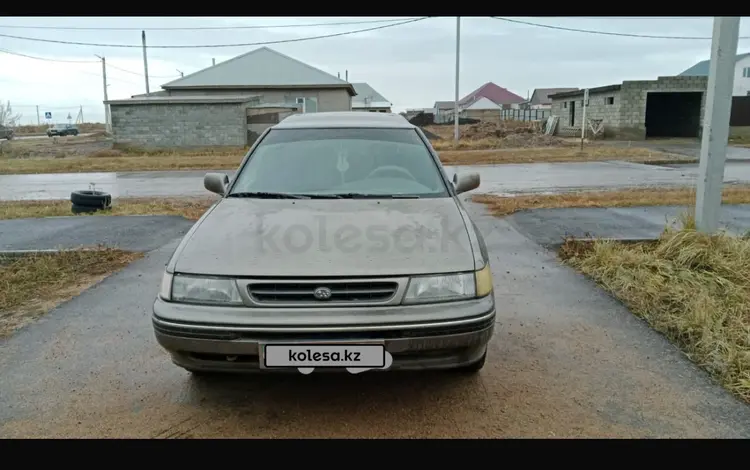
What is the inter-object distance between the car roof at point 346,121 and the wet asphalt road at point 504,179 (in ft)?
24.4

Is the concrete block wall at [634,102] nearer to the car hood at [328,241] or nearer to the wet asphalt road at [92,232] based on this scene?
the wet asphalt road at [92,232]

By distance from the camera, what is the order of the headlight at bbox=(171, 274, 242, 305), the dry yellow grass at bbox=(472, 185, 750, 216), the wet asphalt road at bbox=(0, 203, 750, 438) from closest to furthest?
the headlight at bbox=(171, 274, 242, 305) < the wet asphalt road at bbox=(0, 203, 750, 438) < the dry yellow grass at bbox=(472, 185, 750, 216)

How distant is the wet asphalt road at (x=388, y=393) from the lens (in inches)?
115

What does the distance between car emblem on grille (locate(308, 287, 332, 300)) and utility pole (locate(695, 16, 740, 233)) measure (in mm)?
5030

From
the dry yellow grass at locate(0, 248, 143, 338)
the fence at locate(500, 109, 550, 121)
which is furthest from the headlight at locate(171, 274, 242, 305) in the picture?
the fence at locate(500, 109, 550, 121)

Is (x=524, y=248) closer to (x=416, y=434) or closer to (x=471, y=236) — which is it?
(x=471, y=236)

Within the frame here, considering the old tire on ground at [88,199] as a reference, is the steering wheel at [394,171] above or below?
above

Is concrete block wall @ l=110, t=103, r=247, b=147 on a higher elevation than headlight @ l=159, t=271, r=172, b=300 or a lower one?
higher

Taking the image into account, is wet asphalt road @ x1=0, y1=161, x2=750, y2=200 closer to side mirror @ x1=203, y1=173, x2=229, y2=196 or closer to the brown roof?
side mirror @ x1=203, y1=173, x2=229, y2=196

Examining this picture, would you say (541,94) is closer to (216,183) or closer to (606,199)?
(606,199)

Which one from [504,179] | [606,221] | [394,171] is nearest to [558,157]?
[504,179]

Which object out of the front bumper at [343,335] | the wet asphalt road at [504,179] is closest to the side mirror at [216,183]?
the front bumper at [343,335]

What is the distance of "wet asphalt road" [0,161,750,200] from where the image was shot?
12.8 m
